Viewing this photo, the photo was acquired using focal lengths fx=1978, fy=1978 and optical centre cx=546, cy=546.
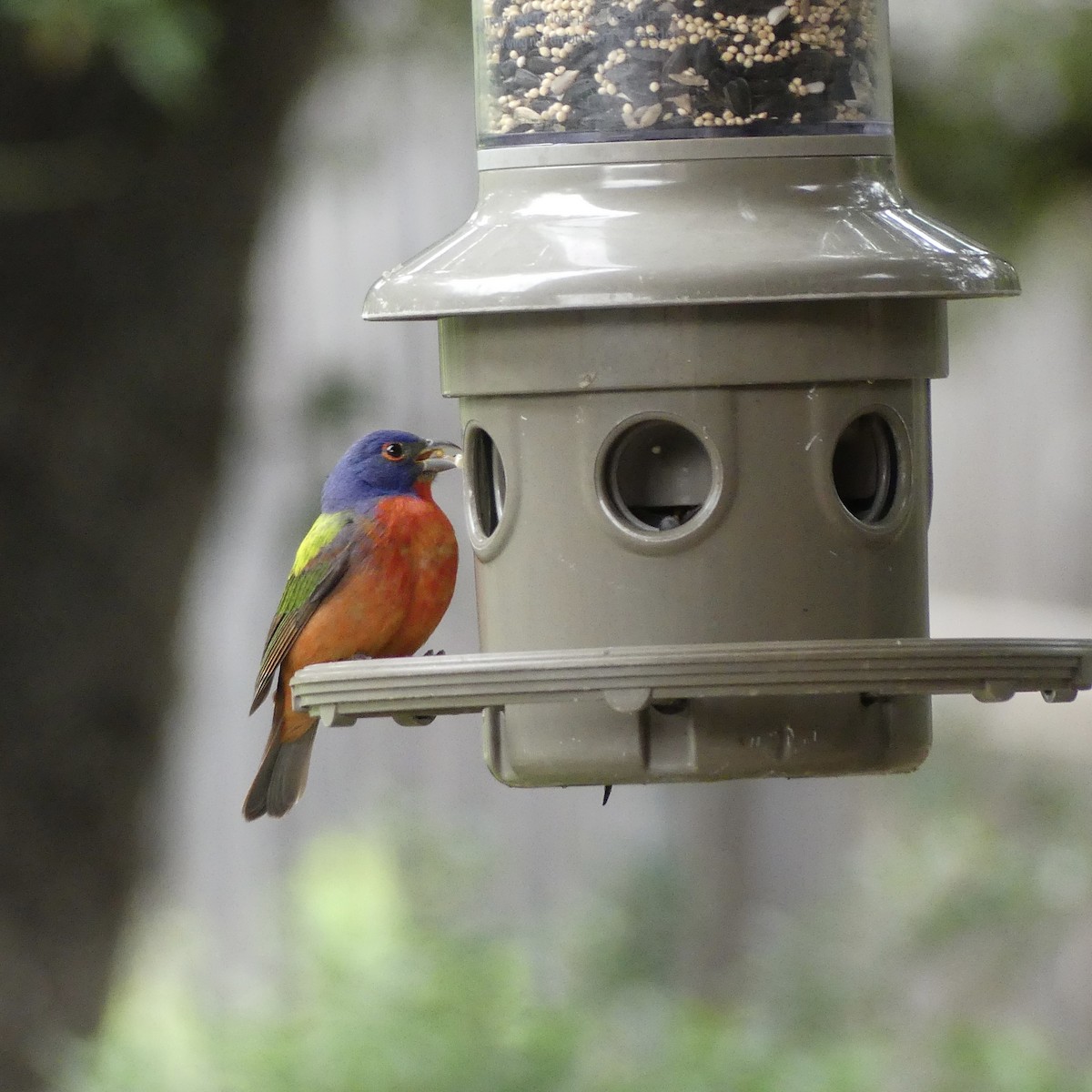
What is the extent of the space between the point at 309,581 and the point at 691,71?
4.60ft

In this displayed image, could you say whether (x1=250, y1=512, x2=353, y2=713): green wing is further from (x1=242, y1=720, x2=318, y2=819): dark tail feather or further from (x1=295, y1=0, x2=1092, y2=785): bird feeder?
(x1=295, y1=0, x2=1092, y2=785): bird feeder

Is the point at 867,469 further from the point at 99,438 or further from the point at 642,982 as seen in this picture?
the point at 642,982

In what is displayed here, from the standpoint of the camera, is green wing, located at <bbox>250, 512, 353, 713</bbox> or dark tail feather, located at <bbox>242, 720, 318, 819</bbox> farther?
dark tail feather, located at <bbox>242, 720, 318, 819</bbox>

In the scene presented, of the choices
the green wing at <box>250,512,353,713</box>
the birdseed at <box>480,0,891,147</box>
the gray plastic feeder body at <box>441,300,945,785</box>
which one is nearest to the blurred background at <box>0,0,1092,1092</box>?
the green wing at <box>250,512,353,713</box>

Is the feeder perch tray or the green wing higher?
the feeder perch tray

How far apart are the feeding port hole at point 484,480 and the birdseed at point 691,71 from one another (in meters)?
0.50

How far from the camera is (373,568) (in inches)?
156

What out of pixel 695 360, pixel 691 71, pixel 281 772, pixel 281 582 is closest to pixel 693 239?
pixel 695 360

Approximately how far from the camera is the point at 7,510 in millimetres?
5992

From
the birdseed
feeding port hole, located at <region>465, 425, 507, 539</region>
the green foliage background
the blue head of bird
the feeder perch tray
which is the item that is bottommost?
the green foliage background

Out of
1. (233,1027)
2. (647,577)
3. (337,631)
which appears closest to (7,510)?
(233,1027)

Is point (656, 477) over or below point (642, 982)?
over

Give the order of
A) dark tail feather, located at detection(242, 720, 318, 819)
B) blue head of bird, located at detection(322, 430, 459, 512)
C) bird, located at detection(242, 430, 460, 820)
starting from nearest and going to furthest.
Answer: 1. bird, located at detection(242, 430, 460, 820)
2. blue head of bird, located at detection(322, 430, 459, 512)
3. dark tail feather, located at detection(242, 720, 318, 819)

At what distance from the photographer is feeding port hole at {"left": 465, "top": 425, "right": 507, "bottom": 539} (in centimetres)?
336
